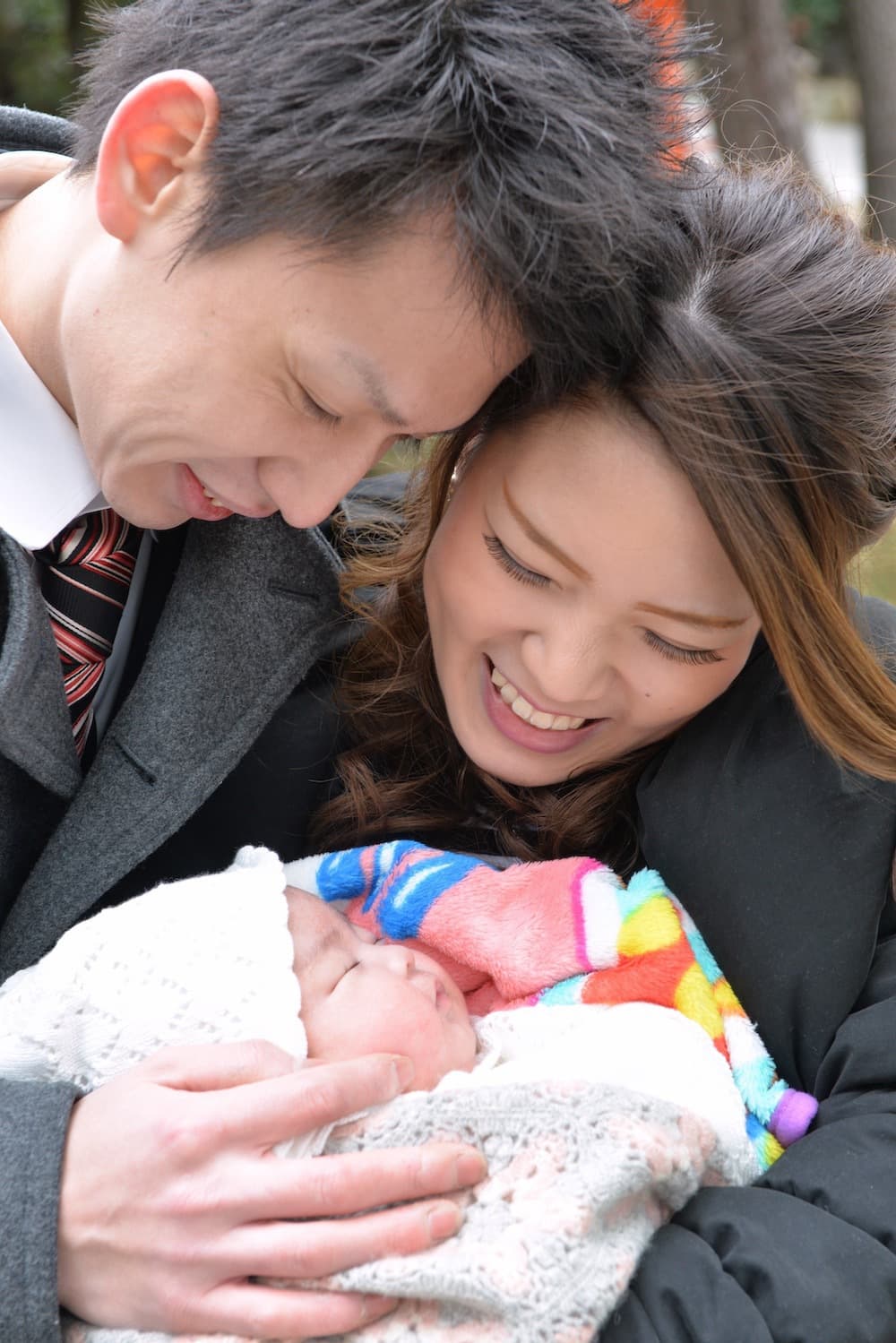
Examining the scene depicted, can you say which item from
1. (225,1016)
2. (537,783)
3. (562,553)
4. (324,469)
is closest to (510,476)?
(562,553)

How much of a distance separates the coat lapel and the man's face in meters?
0.33

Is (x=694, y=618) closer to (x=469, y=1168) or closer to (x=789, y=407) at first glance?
(x=789, y=407)

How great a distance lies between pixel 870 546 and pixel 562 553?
25.5 inches

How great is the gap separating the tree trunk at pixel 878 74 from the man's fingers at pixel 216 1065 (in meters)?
5.00

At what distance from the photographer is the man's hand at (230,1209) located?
169 cm

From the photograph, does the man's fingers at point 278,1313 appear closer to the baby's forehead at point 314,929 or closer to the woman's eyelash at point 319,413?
Answer: the baby's forehead at point 314,929

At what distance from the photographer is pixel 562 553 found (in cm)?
210

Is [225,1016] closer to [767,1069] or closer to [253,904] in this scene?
[253,904]

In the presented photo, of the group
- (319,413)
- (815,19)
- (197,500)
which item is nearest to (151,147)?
(319,413)

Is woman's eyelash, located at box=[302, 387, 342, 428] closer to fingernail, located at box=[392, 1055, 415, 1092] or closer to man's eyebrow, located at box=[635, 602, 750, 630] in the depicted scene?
man's eyebrow, located at box=[635, 602, 750, 630]

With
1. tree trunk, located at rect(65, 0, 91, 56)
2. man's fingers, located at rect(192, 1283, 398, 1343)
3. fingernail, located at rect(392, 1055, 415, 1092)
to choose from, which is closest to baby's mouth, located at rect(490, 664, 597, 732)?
fingernail, located at rect(392, 1055, 415, 1092)

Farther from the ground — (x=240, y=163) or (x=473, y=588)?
(x=240, y=163)

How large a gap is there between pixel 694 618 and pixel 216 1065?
3.13 ft

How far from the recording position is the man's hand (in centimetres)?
169
